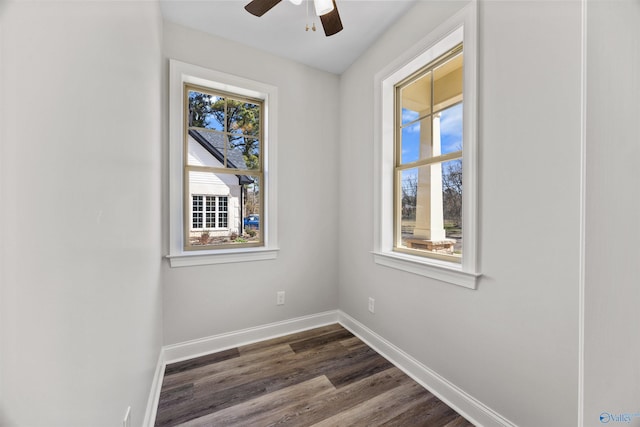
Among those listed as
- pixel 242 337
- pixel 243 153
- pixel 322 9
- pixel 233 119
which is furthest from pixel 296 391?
pixel 322 9

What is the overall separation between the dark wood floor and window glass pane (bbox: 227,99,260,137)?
80.1 inches

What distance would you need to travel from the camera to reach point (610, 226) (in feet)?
1.35

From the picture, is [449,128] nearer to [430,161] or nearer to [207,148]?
[430,161]

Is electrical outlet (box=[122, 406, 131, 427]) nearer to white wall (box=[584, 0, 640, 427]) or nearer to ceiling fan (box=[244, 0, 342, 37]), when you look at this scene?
white wall (box=[584, 0, 640, 427])

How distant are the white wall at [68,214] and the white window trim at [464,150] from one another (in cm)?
170

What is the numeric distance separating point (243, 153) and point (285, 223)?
0.80 m

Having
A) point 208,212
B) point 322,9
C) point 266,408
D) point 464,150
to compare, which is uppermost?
point 322,9

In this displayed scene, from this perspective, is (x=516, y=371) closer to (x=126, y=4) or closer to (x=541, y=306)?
(x=541, y=306)

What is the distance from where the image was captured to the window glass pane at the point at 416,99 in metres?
2.01

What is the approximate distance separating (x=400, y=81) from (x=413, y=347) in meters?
2.17

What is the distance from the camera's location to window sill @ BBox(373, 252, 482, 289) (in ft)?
5.00

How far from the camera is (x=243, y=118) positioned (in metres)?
2.51

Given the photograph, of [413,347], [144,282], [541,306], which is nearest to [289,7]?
[144,282]

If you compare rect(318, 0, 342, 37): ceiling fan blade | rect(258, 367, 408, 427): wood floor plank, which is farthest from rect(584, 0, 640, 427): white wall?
rect(318, 0, 342, 37): ceiling fan blade
